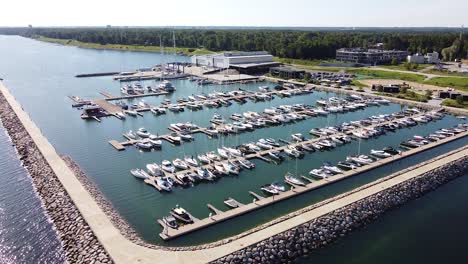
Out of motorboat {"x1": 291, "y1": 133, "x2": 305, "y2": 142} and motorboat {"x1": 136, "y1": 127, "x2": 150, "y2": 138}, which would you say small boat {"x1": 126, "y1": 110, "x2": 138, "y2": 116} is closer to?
motorboat {"x1": 136, "y1": 127, "x2": 150, "y2": 138}

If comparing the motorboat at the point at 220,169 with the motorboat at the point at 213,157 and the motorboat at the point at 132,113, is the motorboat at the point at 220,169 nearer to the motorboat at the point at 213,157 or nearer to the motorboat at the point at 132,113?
the motorboat at the point at 213,157

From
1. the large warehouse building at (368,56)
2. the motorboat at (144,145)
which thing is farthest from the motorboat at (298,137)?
the large warehouse building at (368,56)

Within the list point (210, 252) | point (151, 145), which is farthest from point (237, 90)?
point (210, 252)

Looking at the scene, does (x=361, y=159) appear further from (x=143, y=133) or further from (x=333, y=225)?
(x=143, y=133)

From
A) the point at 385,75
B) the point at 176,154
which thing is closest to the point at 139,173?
the point at 176,154

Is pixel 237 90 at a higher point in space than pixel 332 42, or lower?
lower

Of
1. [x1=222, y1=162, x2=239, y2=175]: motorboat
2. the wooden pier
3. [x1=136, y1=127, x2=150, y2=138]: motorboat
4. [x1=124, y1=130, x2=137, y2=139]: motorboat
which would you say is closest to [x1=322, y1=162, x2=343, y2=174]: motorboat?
the wooden pier

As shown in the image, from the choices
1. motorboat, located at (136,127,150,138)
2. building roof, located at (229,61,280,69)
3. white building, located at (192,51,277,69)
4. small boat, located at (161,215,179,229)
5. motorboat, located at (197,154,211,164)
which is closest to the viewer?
small boat, located at (161,215,179,229)

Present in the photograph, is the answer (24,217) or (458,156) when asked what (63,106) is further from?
(458,156)
